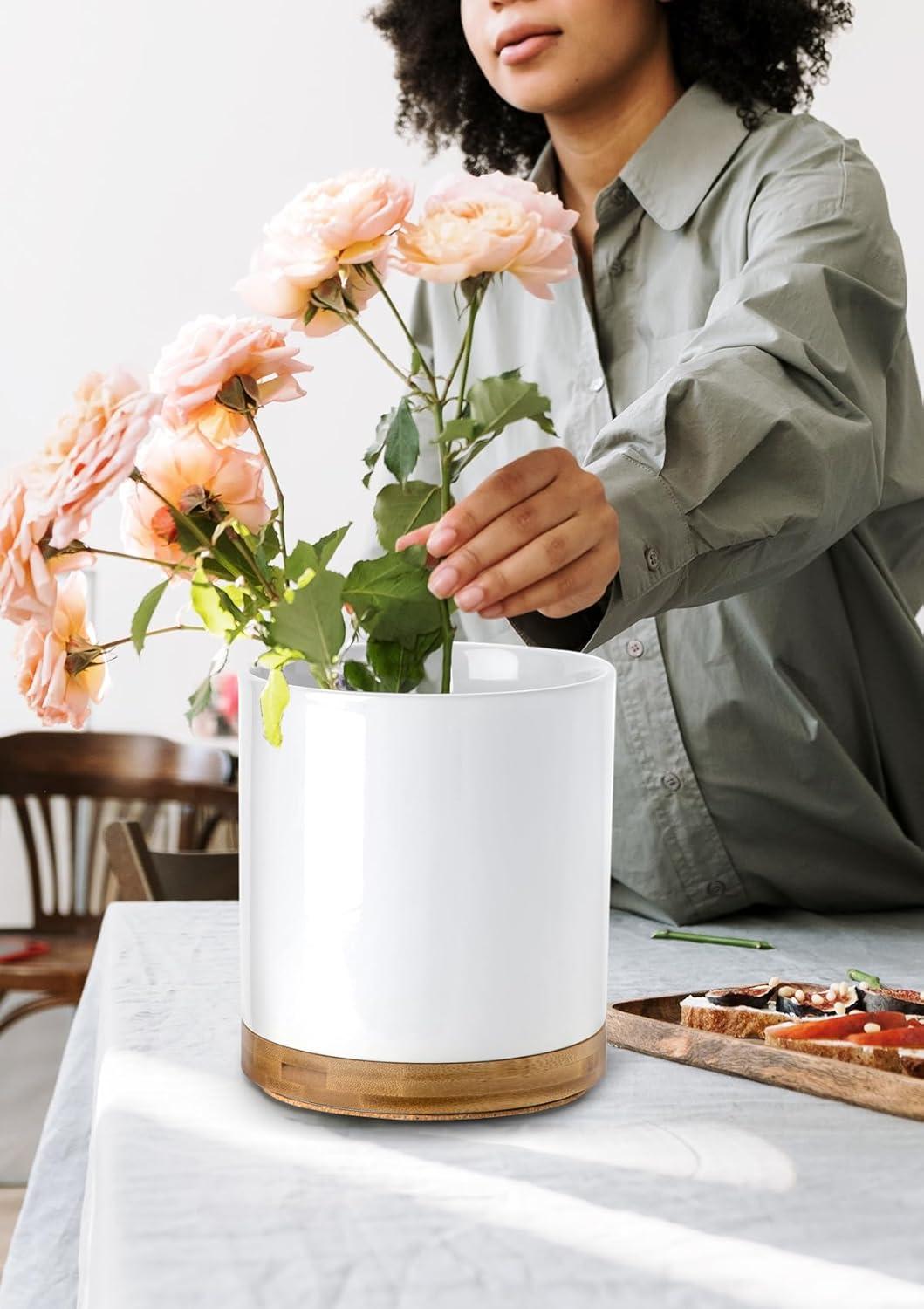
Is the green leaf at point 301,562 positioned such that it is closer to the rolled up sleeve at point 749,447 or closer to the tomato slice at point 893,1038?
the rolled up sleeve at point 749,447

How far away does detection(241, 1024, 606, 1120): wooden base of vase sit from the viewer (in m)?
0.58

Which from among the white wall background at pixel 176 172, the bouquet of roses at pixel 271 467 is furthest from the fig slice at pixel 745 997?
the white wall background at pixel 176 172

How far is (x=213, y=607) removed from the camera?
0.58 meters

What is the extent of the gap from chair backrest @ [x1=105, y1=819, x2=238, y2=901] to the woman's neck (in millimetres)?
606

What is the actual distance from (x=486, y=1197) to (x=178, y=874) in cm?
74

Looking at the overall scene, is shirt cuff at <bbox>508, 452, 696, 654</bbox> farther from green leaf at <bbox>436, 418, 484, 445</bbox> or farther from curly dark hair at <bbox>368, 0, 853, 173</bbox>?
curly dark hair at <bbox>368, 0, 853, 173</bbox>

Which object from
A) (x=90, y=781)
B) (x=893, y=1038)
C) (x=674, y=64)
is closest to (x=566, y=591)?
(x=893, y=1038)

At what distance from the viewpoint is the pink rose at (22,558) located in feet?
1.83

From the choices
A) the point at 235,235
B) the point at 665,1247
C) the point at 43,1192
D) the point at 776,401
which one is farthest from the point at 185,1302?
the point at 235,235

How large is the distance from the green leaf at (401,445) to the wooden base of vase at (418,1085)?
24 centimetres

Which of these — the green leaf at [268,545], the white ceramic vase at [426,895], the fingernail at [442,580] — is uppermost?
the green leaf at [268,545]

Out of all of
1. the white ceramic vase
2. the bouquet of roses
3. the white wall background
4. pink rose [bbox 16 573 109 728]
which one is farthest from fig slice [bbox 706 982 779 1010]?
the white wall background

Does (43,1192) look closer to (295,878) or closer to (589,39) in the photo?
(295,878)

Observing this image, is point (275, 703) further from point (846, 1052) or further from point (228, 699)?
point (228, 699)
